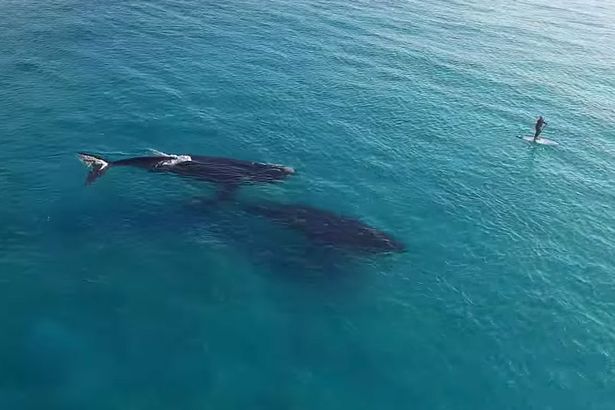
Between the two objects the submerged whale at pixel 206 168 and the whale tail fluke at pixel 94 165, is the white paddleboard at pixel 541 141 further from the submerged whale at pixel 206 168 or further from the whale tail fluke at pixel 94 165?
the whale tail fluke at pixel 94 165

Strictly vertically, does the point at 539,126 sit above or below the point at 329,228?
above

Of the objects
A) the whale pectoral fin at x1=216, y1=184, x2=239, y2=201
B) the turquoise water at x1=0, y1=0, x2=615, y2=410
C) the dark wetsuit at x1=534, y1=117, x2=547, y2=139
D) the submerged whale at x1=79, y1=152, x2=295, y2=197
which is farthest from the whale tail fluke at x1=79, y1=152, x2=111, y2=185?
the dark wetsuit at x1=534, y1=117, x2=547, y2=139

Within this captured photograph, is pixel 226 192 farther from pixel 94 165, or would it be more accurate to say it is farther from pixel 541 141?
pixel 541 141

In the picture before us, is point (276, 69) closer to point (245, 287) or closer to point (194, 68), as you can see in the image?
point (194, 68)

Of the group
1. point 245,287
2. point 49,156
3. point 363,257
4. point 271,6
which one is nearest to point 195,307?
point 245,287

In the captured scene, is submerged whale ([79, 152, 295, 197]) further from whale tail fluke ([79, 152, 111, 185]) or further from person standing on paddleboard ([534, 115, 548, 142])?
person standing on paddleboard ([534, 115, 548, 142])

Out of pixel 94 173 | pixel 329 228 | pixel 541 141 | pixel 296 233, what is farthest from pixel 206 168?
pixel 541 141

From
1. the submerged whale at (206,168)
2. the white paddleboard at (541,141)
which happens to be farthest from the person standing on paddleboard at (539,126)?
the submerged whale at (206,168)
